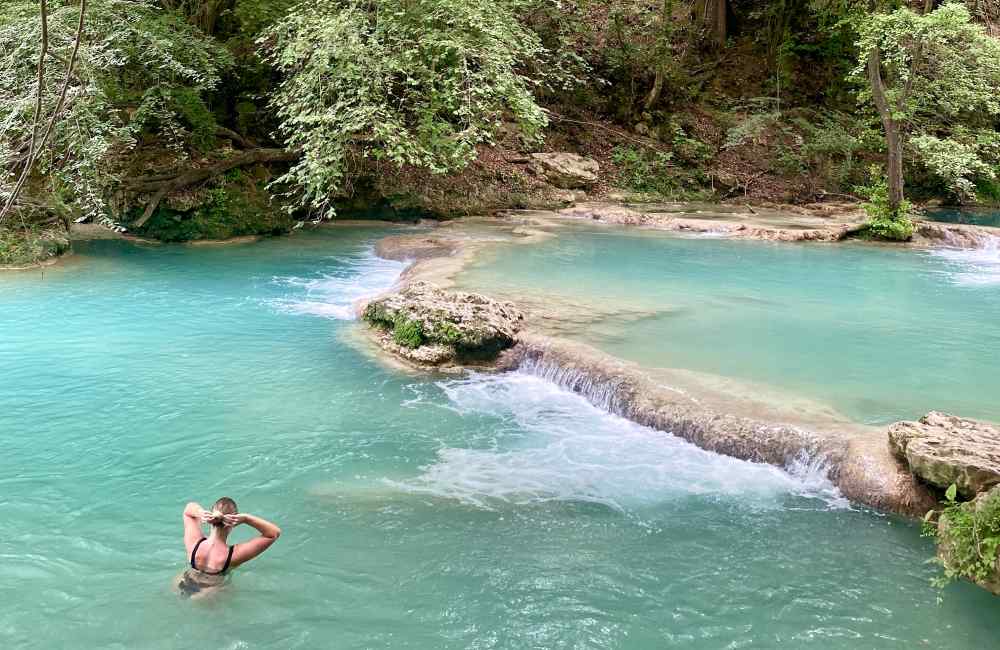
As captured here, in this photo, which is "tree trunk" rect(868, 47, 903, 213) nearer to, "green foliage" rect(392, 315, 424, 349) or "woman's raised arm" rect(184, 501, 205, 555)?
"green foliage" rect(392, 315, 424, 349)

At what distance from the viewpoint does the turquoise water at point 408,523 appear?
15.6ft

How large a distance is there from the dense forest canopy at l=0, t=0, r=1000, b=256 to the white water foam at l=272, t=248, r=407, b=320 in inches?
50.9

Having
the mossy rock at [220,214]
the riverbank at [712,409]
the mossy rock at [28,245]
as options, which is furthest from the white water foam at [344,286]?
the mossy rock at [28,245]

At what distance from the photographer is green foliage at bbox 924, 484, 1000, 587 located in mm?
4863

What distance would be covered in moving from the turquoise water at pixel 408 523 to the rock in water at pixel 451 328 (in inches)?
18.4

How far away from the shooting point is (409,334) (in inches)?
382

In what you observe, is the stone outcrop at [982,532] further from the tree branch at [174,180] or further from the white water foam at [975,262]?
the tree branch at [174,180]

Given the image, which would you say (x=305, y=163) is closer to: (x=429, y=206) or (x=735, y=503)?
(x=429, y=206)

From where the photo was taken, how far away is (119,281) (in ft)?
44.7

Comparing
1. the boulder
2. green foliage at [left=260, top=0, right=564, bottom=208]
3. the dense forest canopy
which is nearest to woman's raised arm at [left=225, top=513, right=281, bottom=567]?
the dense forest canopy

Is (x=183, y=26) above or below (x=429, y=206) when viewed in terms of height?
above

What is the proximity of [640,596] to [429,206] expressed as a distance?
15359 mm

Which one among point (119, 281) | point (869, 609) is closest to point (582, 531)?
point (869, 609)

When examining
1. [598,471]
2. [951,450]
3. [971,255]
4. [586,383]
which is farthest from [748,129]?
[951,450]
